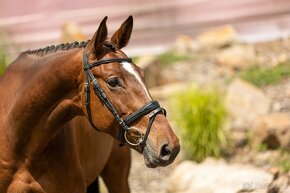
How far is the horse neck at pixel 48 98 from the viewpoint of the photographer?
14.5 ft

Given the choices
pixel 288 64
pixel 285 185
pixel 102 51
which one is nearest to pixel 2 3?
pixel 288 64

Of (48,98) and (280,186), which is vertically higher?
(48,98)

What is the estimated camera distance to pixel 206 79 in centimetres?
1020

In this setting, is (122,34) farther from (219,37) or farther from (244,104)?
(219,37)

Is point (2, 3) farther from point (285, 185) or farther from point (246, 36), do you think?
point (285, 185)

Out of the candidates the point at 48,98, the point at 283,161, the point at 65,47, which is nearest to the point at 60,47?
the point at 65,47

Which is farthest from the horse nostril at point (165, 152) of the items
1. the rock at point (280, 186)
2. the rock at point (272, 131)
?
the rock at point (272, 131)

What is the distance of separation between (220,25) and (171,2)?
1492mm

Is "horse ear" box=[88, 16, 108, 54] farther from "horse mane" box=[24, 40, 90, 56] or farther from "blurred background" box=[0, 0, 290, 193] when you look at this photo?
"blurred background" box=[0, 0, 290, 193]

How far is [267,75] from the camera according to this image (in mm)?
9625

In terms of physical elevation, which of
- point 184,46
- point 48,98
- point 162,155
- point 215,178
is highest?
point 48,98

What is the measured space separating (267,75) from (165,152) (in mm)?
5809

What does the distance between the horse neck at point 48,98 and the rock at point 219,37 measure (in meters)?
6.66

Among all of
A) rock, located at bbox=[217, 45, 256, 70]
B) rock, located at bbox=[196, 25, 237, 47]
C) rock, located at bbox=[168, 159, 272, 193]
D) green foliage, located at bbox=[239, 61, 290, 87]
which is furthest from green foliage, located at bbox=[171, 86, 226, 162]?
rock, located at bbox=[196, 25, 237, 47]
